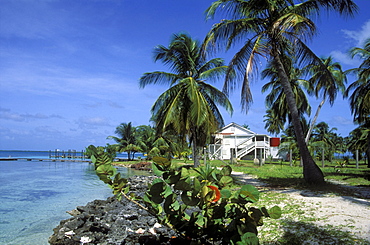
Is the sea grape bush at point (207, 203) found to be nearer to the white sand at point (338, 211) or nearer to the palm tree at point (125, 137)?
the white sand at point (338, 211)

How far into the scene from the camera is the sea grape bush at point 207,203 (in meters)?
2.66

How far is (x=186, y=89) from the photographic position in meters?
16.0

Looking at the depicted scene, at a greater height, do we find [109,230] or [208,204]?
[208,204]

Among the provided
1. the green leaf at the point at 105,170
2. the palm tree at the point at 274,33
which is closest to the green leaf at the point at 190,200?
the green leaf at the point at 105,170

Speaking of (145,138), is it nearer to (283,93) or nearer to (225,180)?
(283,93)

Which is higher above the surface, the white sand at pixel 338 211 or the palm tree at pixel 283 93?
the palm tree at pixel 283 93

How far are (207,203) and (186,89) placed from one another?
13.6 metres

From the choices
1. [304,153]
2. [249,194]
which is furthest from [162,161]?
[304,153]

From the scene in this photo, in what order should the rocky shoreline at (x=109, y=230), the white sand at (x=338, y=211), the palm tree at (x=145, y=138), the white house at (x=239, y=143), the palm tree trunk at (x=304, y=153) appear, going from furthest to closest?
the palm tree at (x=145, y=138)
the white house at (x=239, y=143)
the palm tree trunk at (x=304, y=153)
the rocky shoreline at (x=109, y=230)
the white sand at (x=338, y=211)

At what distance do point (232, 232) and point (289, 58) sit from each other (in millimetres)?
12340

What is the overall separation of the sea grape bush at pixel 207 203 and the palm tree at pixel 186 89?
12605 millimetres

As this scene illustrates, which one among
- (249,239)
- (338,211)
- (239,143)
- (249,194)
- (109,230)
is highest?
(239,143)

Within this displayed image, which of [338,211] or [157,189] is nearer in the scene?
[157,189]

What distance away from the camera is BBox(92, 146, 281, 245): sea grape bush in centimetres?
266
